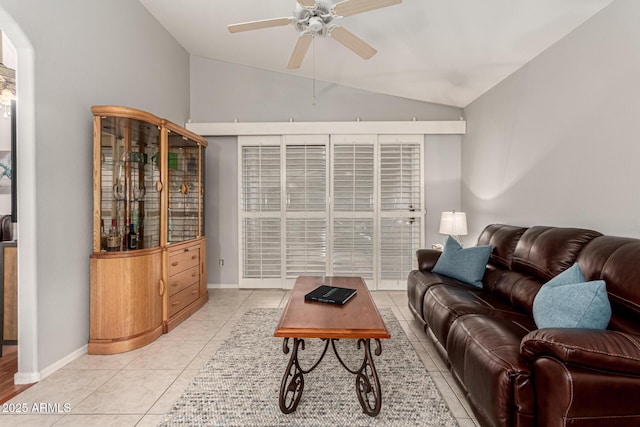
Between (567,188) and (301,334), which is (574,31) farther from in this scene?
(301,334)

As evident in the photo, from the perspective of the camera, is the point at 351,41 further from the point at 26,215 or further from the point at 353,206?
the point at 26,215

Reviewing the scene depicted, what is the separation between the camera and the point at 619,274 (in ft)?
5.48

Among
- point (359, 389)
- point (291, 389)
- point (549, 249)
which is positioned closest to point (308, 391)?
point (291, 389)

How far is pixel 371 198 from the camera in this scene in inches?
181

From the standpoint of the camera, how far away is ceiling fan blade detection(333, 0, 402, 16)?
1.92 metres

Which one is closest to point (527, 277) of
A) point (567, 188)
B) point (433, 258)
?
point (567, 188)

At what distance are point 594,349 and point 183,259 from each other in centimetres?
343

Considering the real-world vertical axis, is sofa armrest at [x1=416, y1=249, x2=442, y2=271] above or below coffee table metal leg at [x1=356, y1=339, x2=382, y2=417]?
above

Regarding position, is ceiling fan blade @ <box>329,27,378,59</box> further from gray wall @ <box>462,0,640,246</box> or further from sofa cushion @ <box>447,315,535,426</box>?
sofa cushion @ <box>447,315,535,426</box>

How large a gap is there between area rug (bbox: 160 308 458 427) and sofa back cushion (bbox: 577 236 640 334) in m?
1.04

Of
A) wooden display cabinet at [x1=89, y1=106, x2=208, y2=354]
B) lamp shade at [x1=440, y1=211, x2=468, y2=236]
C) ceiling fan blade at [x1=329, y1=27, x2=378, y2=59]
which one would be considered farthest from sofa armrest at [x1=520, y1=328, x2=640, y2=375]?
wooden display cabinet at [x1=89, y1=106, x2=208, y2=354]

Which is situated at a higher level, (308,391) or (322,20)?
(322,20)

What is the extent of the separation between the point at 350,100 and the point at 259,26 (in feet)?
8.42

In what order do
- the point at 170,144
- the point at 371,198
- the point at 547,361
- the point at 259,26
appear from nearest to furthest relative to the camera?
the point at 547,361 → the point at 259,26 → the point at 170,144 → the point at 371,198
